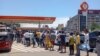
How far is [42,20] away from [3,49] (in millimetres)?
22146

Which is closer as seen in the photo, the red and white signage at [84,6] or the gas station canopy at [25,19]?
the red and white signage at [84,6]

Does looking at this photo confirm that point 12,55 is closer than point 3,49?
Yes

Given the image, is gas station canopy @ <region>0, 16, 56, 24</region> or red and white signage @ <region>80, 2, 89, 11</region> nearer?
red and white signage @ <region>80, 2, 89, 11</region>

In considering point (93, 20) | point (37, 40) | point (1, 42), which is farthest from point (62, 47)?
point (93, 20)

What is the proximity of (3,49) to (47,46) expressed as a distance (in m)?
3.90

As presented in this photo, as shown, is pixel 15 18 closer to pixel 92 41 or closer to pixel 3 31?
pixel 3 31

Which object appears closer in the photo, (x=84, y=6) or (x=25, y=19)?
(x=84, y=6)

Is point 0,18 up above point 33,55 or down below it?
above

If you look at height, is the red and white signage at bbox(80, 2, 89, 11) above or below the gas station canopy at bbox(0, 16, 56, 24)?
above

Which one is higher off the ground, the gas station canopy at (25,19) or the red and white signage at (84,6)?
the red and white signage at (84,6)

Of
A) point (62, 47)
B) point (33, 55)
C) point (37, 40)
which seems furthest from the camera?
point (37, 40)

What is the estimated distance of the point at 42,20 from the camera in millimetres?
47406

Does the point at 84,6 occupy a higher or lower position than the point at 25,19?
higher

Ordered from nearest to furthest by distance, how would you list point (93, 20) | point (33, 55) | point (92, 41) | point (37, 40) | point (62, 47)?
1. point (33, 55)
2. point (62, 47)
3. point (92, 41)
4. point (37, 40)
5. point (93, 20)
